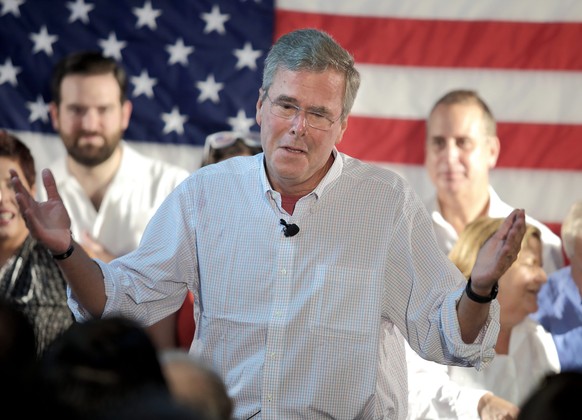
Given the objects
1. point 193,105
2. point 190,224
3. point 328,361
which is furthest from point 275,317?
point 193,105

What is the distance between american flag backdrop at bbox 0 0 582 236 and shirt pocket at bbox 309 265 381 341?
2.94 metres

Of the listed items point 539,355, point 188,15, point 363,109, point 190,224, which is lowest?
point 539,355

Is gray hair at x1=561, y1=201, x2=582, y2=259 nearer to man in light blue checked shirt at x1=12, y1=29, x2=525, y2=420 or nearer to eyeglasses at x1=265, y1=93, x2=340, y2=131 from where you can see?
man in light blue checked shirt at x1=12, y1=29, x2=525, y2=420

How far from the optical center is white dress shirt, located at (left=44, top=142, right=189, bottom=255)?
5621mm

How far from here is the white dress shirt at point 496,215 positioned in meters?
5.43

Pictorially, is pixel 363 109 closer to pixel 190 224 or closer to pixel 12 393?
pixel 190 224

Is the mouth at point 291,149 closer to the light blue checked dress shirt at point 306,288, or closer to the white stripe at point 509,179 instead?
the light blue checked dress shirt at point 306,288

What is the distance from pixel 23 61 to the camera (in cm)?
603

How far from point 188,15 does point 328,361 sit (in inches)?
134

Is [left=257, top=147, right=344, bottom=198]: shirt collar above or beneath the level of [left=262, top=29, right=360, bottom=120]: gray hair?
beneath

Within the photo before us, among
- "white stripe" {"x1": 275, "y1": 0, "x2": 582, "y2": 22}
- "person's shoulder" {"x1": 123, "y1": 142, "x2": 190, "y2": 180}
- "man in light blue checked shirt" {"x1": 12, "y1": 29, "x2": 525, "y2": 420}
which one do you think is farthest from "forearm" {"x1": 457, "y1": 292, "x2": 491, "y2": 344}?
"white stripe" {"x1": 275, "y1": 0, "x2": 582, "y2": 22}

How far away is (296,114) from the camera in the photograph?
10.1ft

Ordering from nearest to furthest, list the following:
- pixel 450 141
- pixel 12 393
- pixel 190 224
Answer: pixel 12 393 → pixel 190 224 → pixel 450 141

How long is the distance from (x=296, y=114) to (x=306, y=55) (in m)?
0.17
